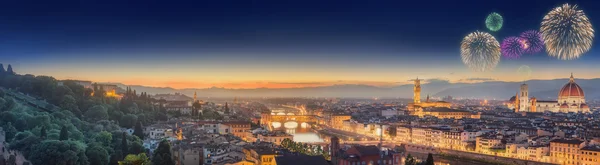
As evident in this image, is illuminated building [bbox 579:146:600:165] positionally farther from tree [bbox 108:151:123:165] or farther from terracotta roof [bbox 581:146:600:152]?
tree [bbox 108:151:123:165]

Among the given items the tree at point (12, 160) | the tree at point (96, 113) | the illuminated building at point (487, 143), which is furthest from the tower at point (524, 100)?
the tree at point (12, 160)

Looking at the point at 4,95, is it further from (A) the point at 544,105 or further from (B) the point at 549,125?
(A) the point at 544,105

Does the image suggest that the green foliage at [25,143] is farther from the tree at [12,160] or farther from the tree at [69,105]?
the tree at [69,105]

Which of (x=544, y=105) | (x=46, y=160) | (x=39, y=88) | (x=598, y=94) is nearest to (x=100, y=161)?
(x=46, y=160)

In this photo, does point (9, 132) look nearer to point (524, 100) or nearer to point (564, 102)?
point (564, 102)

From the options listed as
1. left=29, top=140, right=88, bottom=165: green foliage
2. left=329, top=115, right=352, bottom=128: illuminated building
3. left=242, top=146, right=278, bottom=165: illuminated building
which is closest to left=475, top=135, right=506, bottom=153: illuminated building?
left=242, top=146, right=278, bottom=165: illuminated building
